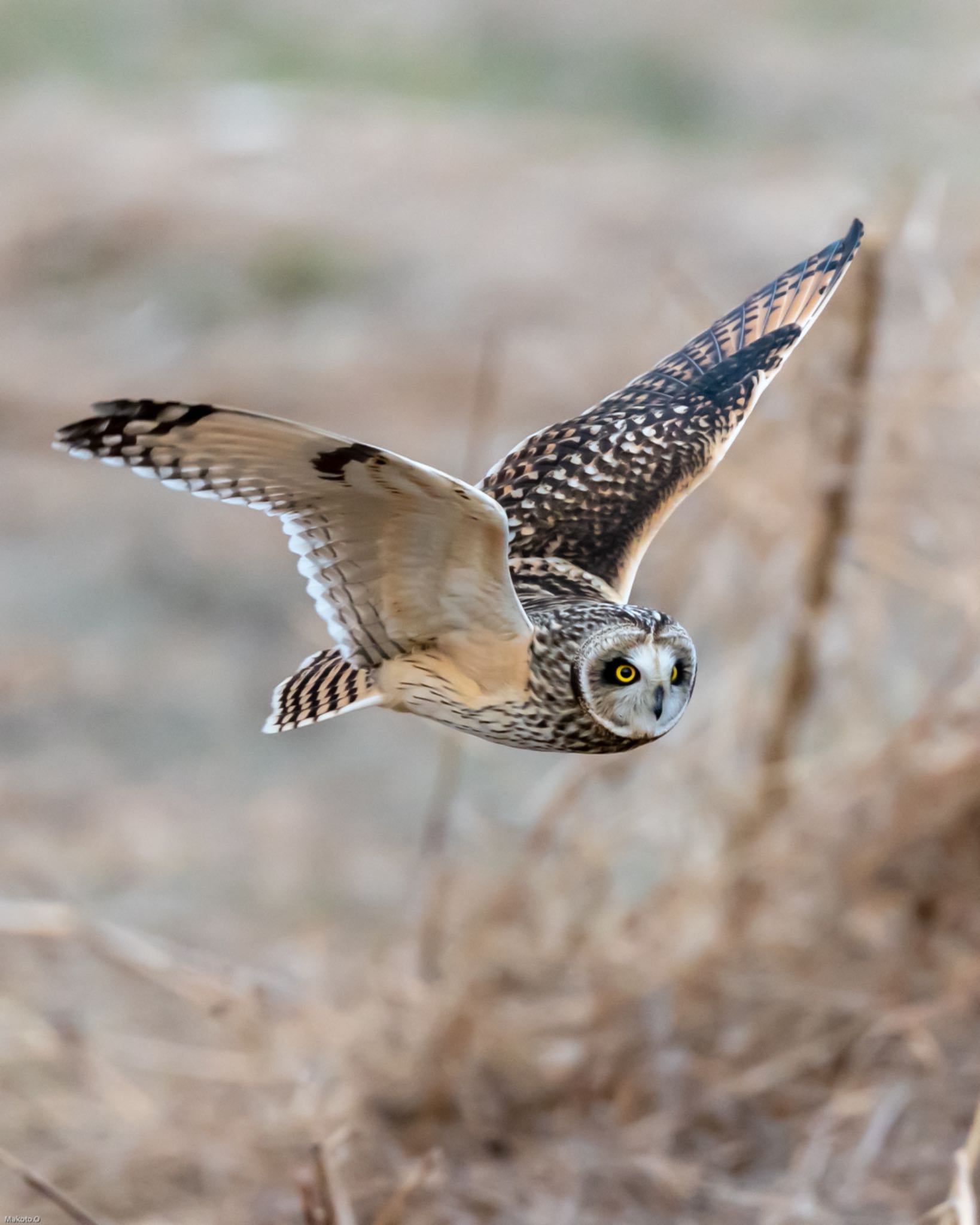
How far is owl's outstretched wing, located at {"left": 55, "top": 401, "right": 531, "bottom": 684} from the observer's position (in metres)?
1.14

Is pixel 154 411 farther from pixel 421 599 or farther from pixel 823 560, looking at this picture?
pixel 823 560

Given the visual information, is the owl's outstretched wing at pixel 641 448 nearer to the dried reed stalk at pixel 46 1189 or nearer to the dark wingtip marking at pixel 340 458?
the dark wingtip marking at pixel 340 458

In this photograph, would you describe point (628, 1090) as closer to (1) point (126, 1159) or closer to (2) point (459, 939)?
(2) point (459, 939)

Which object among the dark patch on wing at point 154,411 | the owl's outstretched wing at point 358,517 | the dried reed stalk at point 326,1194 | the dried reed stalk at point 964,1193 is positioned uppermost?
the dark patch on wing at point 154,411

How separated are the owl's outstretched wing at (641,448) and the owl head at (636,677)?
32cm

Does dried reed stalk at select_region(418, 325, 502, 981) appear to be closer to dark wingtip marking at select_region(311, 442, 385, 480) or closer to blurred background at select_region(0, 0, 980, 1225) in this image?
blurred background at select_region(0, 0, 980, 1225)

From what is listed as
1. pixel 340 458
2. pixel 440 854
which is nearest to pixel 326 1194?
pixel 340 458

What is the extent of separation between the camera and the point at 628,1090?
13.5ft

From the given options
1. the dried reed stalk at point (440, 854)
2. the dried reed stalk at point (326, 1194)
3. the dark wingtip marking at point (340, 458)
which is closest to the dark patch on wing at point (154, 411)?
the dark wingtip marking at point (340, 458)

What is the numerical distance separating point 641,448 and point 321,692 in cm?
55

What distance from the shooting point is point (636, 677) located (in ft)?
3.96

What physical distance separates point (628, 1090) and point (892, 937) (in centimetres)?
85

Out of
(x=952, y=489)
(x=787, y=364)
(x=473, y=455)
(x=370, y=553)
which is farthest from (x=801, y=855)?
(x=370, y=553)

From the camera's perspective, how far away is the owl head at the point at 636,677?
119 cm
